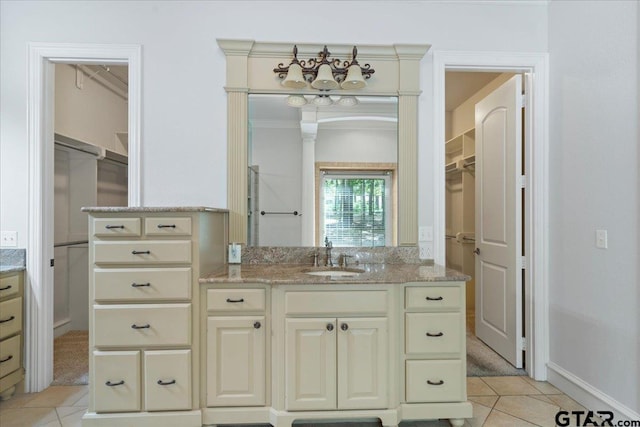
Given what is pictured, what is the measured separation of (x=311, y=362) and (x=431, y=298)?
2.46ft

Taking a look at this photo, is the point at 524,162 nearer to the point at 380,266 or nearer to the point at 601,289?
the point at 601,289

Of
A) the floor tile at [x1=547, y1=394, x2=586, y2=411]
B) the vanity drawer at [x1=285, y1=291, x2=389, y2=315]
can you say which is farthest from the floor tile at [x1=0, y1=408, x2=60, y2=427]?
the floor tile at [x1=547, y1=394, x2=586, y2=411]

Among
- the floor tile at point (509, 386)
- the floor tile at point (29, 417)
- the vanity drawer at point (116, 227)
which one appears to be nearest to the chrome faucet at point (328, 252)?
the vanity drawer at point (116, 227)

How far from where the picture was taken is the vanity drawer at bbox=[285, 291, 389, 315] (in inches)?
76.9

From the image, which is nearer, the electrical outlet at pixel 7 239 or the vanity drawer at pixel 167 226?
the vanity drawer at pixel 167 226

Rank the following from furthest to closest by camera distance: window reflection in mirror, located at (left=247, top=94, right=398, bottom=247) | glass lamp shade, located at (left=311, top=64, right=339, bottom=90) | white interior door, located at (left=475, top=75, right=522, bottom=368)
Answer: white interior door, located at (left=475, top=75, right=522, bottom=368) < window reflection in mirror, located at (left=247, top=94, right=398, bottom=247) < glass lamp shade, located at (left=311, top=64, right=339, bottom=90)

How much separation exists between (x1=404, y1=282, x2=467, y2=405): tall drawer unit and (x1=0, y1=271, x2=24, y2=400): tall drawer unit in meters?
2.50

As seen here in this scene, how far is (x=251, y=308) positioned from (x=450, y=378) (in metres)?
1.17

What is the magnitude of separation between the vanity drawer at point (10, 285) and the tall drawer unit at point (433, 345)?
2.49 metres

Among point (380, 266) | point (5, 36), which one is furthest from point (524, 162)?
point (5, 36)

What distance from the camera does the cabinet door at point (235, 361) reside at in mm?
1978

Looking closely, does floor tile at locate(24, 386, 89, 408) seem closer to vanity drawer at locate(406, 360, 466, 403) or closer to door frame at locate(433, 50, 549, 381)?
vanity drawer at locate(406, 360, 466, 403)

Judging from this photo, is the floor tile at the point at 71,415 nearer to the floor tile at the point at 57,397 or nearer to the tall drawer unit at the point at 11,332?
the floor tile at the point at 57,397

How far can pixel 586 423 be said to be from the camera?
210 centimetres
